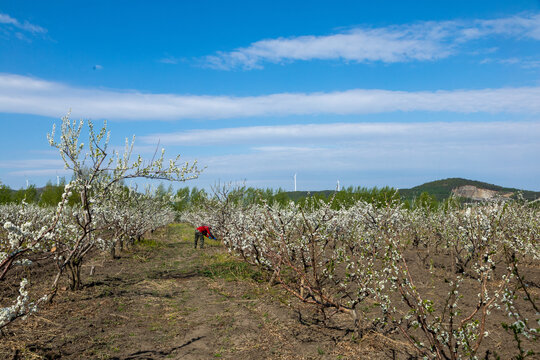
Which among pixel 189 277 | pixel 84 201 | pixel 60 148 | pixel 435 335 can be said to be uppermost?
pixel 60 148

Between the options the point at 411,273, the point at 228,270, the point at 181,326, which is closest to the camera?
the point at 181,326

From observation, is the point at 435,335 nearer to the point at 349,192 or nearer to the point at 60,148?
the point at 60,148

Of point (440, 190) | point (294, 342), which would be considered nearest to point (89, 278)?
point (294, 342)

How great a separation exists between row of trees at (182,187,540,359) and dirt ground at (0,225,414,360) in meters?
0.54

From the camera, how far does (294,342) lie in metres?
7.20

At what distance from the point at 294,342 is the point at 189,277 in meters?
8.08

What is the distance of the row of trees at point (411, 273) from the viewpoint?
498 cm

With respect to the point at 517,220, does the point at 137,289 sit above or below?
below

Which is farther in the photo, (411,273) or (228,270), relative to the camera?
(228,270)

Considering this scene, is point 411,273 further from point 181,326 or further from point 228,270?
point 181,326

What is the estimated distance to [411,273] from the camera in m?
13.9

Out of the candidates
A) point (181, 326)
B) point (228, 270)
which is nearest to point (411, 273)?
point (228, 270)

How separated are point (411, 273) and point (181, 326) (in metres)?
9.37

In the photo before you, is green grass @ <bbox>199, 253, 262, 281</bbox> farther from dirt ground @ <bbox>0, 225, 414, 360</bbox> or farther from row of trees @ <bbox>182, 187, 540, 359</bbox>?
row of trees @ <bbox>182, 187, 540, 359</bbox>
